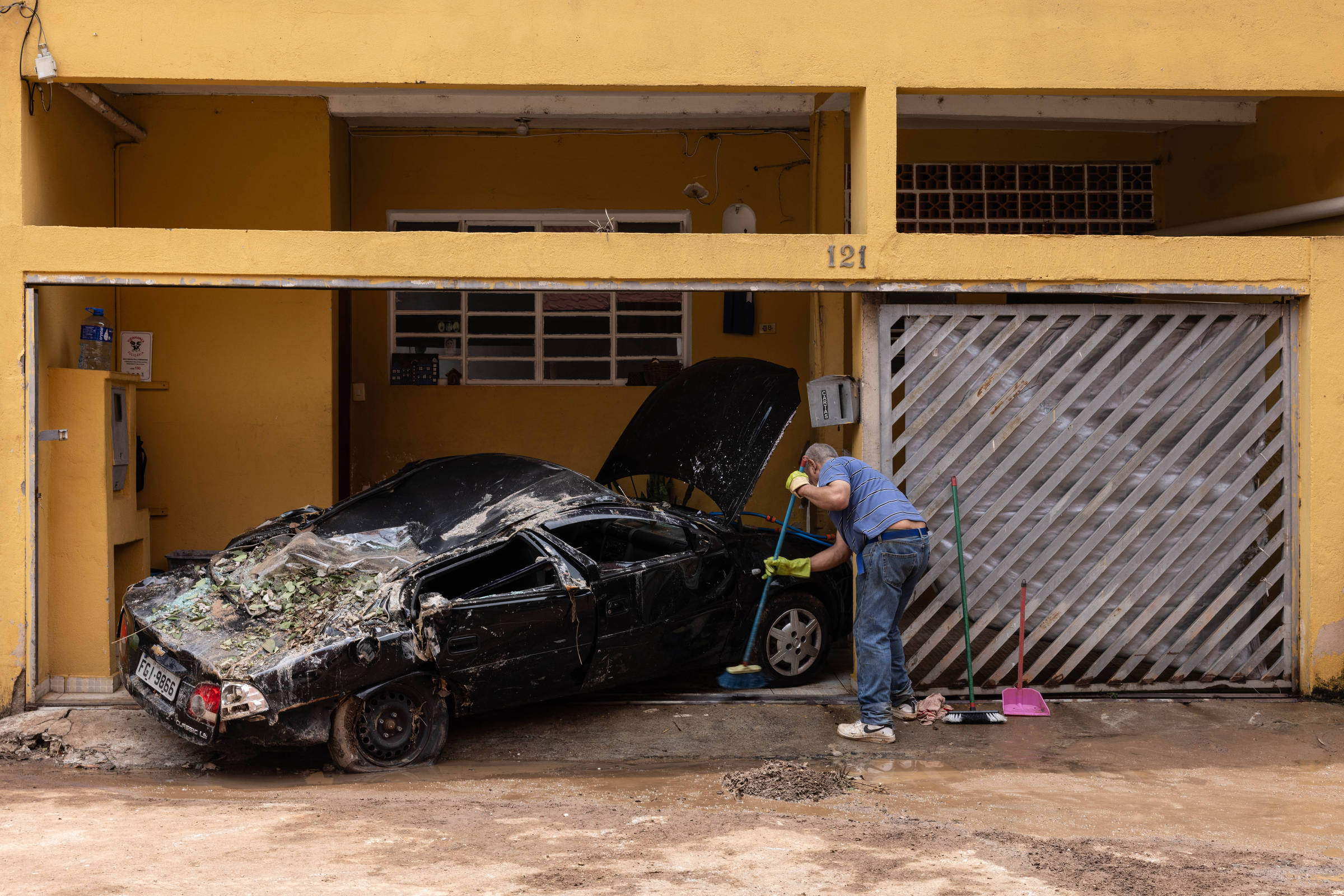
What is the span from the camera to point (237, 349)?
912 cm

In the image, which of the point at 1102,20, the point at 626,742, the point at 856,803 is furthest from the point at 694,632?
the point at 1102,20

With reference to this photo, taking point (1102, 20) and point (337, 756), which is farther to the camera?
point (1102, 20)

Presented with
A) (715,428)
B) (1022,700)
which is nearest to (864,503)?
(715,428)

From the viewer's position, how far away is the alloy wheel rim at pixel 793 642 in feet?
22.5

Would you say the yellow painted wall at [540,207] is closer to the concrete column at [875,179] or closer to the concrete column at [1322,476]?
the concrete column at [875,179]

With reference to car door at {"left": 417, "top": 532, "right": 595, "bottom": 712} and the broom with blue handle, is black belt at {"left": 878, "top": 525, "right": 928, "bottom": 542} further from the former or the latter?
car door at {"left": 417, "top": 532, "right": 595, "bottom": 712}

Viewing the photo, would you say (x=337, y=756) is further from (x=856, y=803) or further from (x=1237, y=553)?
(x=1237, y=553)

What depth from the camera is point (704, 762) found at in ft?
18.7

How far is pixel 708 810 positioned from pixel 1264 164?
711cm

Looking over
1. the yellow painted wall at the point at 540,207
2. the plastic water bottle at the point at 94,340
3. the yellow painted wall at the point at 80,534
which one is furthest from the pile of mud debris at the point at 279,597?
the yellow painted wall at the point at 540,207

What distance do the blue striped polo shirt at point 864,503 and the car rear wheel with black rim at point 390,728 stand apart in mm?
2535

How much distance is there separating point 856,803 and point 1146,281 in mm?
3728

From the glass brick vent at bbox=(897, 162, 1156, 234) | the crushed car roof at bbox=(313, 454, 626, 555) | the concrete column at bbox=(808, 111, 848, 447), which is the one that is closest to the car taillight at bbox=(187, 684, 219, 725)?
the crushed car roof at bbox=(313, 454, 626, 555)

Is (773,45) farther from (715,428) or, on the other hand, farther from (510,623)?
(510,623)
